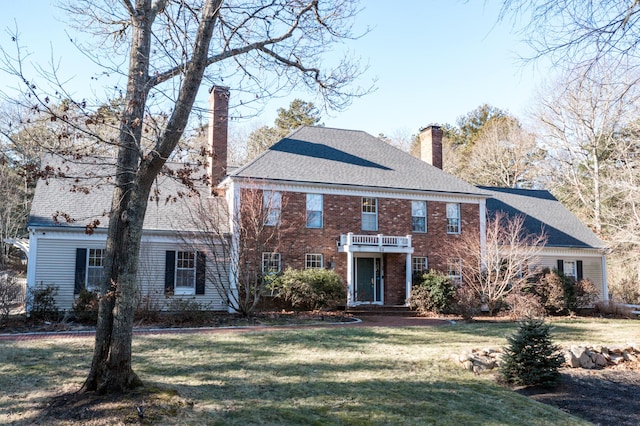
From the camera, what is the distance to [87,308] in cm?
1434

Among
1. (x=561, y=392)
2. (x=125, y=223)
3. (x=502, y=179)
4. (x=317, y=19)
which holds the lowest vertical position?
(x=561, y=392)

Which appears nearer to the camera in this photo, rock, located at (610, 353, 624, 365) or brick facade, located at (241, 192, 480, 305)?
rock, located at (610, 353, 624, 365)

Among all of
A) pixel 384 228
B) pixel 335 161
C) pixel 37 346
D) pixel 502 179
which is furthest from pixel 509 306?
pixel 502 179

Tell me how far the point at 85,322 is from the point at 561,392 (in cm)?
1231

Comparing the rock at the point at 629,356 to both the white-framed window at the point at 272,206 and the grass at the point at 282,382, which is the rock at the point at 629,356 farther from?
the white-framed window at the point at 272,206

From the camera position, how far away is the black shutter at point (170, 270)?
1839cm

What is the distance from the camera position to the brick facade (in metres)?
20.2

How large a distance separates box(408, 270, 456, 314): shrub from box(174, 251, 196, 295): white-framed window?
8584mm

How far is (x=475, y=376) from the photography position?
857 centimetres

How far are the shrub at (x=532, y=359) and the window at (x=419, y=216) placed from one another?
1429 centimetres

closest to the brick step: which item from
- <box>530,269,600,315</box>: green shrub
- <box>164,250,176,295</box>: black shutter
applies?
<box>530,269,600,315</box>: green shrub

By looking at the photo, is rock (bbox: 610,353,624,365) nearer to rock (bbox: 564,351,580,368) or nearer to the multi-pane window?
rock (bbox: 564,351,580,368)

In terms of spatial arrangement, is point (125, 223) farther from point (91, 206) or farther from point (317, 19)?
point (91, 206)

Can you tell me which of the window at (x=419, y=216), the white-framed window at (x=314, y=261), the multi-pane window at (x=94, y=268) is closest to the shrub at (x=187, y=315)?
the multi-pane window at (x=94, y=268)
